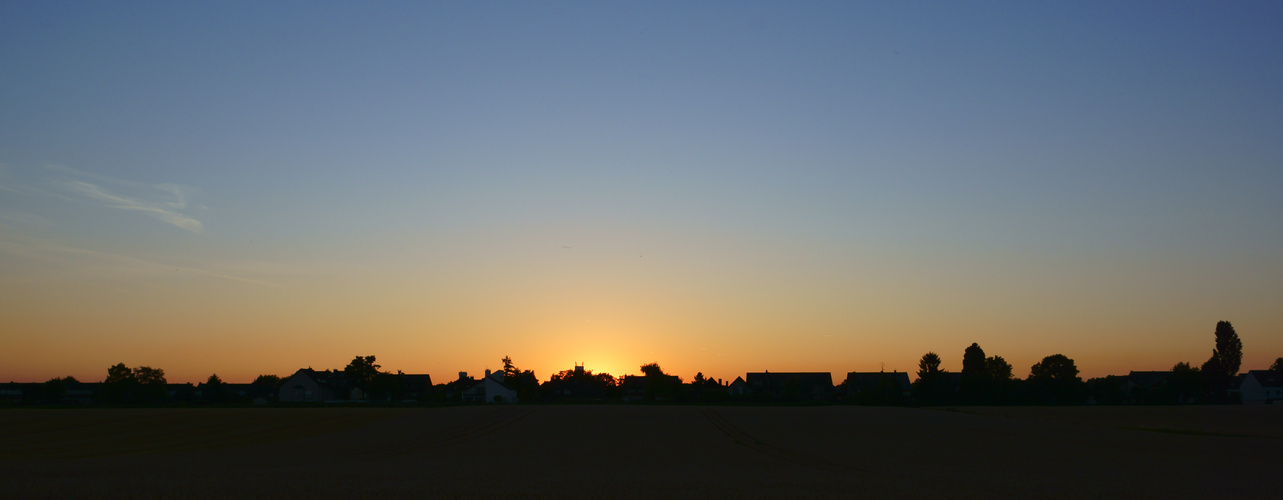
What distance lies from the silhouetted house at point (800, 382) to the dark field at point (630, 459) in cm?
10775

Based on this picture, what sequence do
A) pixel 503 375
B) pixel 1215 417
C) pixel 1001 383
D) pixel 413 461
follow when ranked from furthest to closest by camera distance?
1. pixel 503 375
2. pixel 1001 383
3. pixel 1215 417
4. pixel 413 461

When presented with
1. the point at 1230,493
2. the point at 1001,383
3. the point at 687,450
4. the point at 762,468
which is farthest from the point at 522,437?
the point at 1001,383

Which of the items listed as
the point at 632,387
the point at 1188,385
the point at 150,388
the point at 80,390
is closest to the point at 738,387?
the point at 632,387

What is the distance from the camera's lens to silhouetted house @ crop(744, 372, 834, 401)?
16038cm

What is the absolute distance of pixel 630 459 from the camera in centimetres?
2831

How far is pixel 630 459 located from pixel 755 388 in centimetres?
14793

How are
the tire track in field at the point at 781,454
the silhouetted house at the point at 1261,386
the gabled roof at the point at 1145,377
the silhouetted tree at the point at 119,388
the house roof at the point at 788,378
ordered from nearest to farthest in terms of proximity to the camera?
the tire track in field at the point at 781,454
the silhouetted tree at the point at 119,388
the silhouetted house at the point at 1261,386
the house roof at the point at 788,378
the gabled roof at the point at 1145,377

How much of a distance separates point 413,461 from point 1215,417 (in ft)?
205

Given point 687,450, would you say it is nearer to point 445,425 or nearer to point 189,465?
point 189,465

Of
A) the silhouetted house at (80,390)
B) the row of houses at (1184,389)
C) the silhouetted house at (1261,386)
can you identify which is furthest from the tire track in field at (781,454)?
the silhouetted house at (80,390)

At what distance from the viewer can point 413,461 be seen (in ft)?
88.1

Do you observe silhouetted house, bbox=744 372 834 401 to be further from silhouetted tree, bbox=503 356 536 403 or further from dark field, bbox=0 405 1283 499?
dark field, bbox=0 405 1283 499

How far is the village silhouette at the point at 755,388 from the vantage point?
10512 centimetres

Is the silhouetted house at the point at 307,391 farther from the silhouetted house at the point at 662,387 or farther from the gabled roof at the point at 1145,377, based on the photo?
the gabled roof at the point at 1145,377
